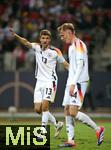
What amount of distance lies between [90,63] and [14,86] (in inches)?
127

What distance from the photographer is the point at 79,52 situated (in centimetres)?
1363

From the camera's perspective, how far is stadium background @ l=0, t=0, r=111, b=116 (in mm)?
26969

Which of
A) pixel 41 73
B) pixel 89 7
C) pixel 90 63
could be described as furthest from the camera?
pixel 89 7

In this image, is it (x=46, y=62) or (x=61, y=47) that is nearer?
(x=46, y=62)

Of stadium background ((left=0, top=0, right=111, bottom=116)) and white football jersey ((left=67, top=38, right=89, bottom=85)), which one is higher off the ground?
stadium background ((left=0, top=0, right=111, bottom=116))

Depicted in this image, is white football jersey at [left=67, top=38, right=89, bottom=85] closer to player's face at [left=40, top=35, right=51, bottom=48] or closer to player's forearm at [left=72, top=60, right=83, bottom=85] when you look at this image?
player's forearm at [left=72, top=60, right=83, bottom=85]

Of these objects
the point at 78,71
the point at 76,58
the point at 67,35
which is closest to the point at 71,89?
the point at 78,71

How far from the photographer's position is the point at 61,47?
26594 mm

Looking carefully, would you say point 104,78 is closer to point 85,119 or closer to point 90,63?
point 90,63

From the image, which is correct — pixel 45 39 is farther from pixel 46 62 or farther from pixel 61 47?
pixel 61 47

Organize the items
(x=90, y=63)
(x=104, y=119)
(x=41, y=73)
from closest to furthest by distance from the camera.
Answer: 1. (x=41, y=73)
2. (x=104, y=119)
3. (x=90, y=63)

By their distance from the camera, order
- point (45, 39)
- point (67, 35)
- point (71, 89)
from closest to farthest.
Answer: point (71, 89)
point (67, 35)
point (45, 39)

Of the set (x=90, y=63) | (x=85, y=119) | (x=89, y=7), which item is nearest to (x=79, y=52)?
(x=85, y=119)

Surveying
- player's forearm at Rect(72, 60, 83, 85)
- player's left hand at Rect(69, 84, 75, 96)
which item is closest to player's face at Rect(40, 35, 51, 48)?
player's forearm at Rect(72, 60, 83, 85)
